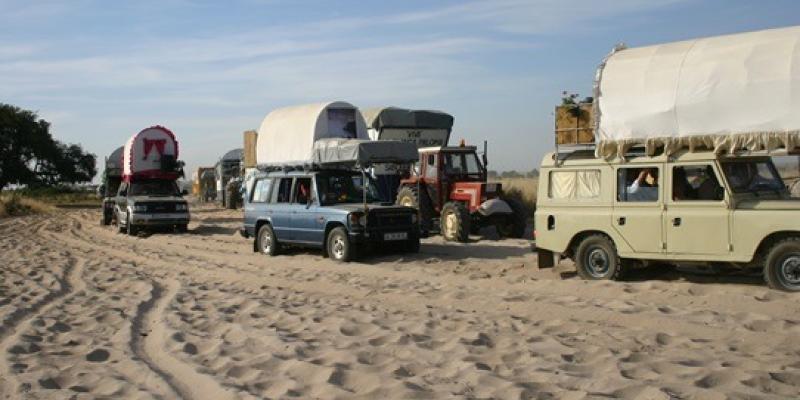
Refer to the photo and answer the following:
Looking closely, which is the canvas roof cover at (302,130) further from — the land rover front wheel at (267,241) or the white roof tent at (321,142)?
the land rover front wheel at (267,241)

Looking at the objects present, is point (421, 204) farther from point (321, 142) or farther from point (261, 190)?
point (261, 190)

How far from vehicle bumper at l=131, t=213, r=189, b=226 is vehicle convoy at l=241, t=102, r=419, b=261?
6435 mm

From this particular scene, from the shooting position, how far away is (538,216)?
11.5m

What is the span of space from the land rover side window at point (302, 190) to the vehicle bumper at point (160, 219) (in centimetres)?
903

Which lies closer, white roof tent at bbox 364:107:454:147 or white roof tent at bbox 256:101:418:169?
white roof tent at bbox 256:101:418:169

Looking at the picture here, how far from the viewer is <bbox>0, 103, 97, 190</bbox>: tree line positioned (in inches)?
2302

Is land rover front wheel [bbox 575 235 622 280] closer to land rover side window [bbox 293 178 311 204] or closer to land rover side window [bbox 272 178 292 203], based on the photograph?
land rover side window [bbox 293 178 311 204]

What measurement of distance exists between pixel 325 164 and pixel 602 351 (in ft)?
Answer: 34.3

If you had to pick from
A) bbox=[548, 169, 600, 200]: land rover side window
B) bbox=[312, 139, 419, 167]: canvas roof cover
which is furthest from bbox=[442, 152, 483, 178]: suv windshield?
bbox=[548, 169, 600, 200]: land rover side window

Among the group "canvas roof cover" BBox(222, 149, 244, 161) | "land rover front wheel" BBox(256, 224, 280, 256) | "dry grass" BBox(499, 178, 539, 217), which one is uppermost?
"canvas roof cover" BBox(222, 149, 244, 161)

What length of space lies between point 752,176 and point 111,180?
24.8 m

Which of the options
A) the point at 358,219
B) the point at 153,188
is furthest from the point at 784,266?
the point at 153,188

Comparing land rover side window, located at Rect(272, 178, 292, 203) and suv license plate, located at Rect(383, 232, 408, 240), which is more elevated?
land rover side window, located at Rect(272, 178, 292, 203)

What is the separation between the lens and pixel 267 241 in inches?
647
